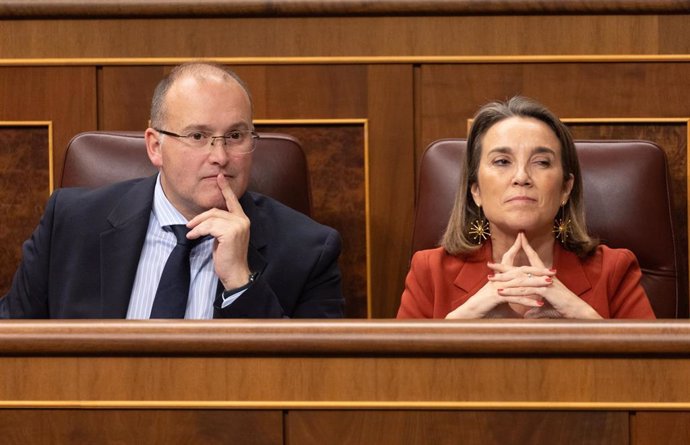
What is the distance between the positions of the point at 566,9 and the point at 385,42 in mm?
168

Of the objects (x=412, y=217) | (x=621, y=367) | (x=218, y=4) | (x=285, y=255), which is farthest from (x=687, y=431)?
(x=218, y=4)

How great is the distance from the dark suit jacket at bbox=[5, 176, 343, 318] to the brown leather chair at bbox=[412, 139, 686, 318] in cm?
11

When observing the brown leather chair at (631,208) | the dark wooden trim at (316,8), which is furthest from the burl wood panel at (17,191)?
the brown leather chair at (631,208)

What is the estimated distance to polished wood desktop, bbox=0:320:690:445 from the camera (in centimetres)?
56

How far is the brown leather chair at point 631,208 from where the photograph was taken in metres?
0.96

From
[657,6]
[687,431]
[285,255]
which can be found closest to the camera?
[687,431]

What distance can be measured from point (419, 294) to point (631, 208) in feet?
0.64

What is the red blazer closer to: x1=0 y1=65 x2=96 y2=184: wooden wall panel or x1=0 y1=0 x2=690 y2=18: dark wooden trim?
x1=0 y1=0 x2=690 y2=18: dark wooden trim

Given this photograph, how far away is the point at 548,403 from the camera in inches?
22.1

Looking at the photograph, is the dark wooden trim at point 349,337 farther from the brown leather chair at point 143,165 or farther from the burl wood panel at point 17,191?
the burl wood panel at point 17,191

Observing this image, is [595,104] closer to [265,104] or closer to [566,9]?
[566,9]

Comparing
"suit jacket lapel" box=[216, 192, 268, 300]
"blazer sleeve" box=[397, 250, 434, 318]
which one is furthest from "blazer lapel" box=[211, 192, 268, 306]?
"blazer sleeve" box=[397, 250, 434, 318]

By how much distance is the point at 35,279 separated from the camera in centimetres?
92

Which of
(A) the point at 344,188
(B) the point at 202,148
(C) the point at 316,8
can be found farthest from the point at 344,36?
(B) the point at 202,148
